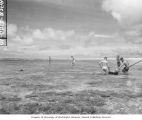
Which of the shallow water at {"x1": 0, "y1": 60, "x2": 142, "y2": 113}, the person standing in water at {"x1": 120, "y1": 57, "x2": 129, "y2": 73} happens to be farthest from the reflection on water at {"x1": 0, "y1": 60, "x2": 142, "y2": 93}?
the person standing in water at {"x1": 120, "y1": 57, "x2": 129, "y2": 73}

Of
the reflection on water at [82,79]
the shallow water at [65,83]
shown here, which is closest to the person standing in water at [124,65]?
the reflection on water at [82,79]

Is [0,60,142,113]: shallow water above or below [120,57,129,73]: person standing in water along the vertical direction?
below

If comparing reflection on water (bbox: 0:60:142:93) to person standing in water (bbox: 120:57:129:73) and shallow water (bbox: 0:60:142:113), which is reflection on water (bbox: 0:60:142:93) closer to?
shallow water (bbox: 0:60:142:113)

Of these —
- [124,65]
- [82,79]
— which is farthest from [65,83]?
[124,65]

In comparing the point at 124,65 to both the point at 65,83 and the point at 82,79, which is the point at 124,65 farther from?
the point at 65,83

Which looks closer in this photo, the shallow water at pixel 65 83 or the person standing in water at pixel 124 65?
the shallow water at pixel 65 83

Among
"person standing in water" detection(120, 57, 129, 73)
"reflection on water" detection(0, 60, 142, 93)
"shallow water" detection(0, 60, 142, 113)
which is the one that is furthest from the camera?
"person standing in water" detection(120, 57, 129, 73)

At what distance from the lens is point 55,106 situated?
24.6 ft

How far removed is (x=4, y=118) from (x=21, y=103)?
1.32 metres

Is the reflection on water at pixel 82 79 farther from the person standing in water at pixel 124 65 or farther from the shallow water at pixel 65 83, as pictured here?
the person standing in water at pixel 124 65

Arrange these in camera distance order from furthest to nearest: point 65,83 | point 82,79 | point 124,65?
point 124,65 < point 82,79 < point 65,83

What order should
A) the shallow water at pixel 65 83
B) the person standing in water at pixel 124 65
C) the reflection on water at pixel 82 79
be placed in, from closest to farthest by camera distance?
1. the shallow water at pixel 65 83
2. the reflection on water at pixel 82 79
3. the person standing in water at pixel 124 65

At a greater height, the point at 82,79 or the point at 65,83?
the point at 82,79

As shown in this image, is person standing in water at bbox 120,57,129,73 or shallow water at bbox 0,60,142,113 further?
person standing in water at bbox 120,57,129,73
